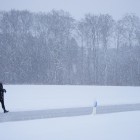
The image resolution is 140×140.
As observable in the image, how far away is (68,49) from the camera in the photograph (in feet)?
180

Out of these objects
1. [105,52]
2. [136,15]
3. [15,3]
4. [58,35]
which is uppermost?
[15,3]

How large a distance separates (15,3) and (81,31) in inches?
598

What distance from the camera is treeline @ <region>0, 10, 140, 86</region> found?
5134 cm

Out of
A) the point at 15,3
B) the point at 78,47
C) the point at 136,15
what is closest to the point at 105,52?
the point at 78,47

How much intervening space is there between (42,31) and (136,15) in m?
18.7

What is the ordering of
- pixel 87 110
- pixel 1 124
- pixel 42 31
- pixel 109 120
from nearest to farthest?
pixel 1 124 < pixel 109 120 < pixel 87 110 < pixel 42 31

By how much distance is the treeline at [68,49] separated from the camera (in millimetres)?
51344

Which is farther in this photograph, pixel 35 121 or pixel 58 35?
pixel 58 35

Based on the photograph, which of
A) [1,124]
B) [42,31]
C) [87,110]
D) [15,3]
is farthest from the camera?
[15,3]

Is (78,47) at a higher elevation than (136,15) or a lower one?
lower

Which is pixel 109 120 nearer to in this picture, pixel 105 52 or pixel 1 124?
pixel 1 124

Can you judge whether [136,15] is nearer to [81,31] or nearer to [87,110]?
[81,31]

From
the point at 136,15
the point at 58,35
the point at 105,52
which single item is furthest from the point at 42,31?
the point at 136,15

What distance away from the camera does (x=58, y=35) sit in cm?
5497
